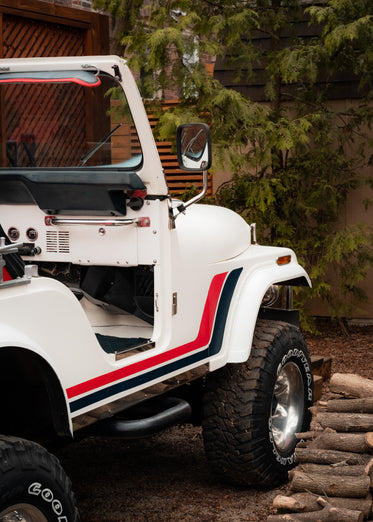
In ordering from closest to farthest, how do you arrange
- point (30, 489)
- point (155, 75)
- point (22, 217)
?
point (30, 489) → point (22, 217) → point (155, 75)

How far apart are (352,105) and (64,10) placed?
3.46 meters

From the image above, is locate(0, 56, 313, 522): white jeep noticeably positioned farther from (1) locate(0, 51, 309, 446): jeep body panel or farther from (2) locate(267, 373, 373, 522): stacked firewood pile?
(2) locate(267, 373, 373, 522): stacked firewood pile

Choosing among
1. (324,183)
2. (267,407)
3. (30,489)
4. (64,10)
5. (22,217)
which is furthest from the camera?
(324,183)

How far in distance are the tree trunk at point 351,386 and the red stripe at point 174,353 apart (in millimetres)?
892

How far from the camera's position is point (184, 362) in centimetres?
415

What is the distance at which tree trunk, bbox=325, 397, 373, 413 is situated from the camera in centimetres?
462

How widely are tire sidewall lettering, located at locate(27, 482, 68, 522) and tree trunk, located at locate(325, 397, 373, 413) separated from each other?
80.5 inches

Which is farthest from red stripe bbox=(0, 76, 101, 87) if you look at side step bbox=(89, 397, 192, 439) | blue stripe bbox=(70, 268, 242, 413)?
Result: side step bbox=(89, 397, 192, 439)

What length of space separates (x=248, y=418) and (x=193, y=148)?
150 cm

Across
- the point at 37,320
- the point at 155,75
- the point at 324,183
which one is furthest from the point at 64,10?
the point at 37,320

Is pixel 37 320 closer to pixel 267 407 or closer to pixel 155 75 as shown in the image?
pixel 267 407

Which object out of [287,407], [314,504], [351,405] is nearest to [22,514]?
[314,504]

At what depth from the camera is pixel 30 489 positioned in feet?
9.68

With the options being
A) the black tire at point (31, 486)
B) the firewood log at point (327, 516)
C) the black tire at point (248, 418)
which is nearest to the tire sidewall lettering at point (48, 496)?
the black tire at point (31, 486)
